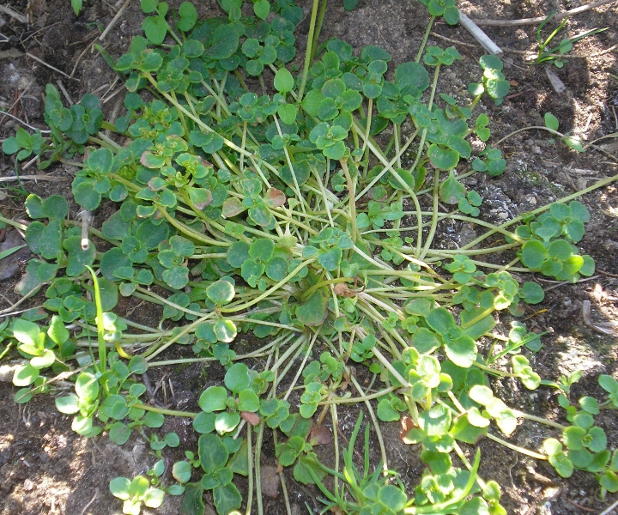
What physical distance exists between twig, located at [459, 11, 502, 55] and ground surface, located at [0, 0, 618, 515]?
0.11ft

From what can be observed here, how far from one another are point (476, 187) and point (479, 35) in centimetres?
67

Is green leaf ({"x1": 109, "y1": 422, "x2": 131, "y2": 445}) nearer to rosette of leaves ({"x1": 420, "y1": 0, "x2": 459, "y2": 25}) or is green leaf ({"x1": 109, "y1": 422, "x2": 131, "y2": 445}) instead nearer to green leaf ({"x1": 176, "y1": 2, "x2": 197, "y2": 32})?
green leaf ({"x1": 176, "y1": 2, "x2": 197, "y2": 32})

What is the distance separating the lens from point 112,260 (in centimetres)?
173

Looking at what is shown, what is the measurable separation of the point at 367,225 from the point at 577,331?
759 millimetres

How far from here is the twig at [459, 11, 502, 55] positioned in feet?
7.02

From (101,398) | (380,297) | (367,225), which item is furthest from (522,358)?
(101,398)

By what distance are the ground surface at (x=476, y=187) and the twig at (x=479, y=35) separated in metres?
0.03

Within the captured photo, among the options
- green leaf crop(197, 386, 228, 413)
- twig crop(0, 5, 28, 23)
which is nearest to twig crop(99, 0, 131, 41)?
twig crop(0, 5, 28, 23)

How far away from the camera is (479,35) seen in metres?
2.16

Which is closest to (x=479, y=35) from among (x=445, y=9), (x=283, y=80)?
(x=445, y=9)

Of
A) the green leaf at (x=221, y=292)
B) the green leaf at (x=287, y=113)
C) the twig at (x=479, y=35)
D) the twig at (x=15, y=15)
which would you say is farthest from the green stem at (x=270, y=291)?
the twig at (x=15, y=15)

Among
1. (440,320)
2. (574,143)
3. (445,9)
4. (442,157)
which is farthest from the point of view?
(445,9)

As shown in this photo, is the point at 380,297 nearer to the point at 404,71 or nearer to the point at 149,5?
the point at 404,71

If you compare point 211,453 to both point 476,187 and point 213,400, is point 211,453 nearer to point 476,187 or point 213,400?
point 213,400
